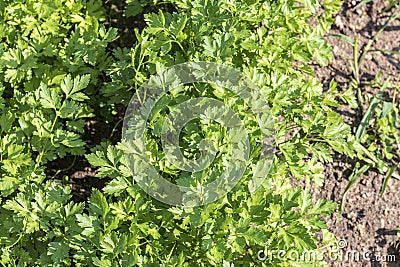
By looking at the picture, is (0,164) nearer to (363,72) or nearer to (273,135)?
(273,135)

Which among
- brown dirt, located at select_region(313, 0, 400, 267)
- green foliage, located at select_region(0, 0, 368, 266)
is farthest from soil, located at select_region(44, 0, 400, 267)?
green foliage, located at select_region(0, 0, 368, 266)

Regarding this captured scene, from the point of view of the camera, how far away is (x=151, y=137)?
2600mm

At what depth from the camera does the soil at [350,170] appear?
11.1ft

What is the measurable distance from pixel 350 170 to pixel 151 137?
4.92ft

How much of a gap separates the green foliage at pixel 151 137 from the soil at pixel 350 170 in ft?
0.94

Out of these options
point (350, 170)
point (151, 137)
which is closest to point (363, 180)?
point (350, 170)

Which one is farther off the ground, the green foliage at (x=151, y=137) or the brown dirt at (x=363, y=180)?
the green foliage at (x=151, y=137)

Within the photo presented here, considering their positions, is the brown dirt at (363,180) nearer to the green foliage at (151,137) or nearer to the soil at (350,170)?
the soil at (350,170)

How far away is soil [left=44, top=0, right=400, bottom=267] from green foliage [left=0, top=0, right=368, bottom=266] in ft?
0.94

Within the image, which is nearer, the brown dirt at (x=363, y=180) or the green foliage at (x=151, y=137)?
the green foliage at (x=151, y=137)

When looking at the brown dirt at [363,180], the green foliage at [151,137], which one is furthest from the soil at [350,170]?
the green foliage at [151,137]

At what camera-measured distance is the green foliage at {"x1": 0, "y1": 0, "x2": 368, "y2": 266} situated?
2.43 m

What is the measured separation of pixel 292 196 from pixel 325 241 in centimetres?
65

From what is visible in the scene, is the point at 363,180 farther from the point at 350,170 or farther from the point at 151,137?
the point at 151,137
